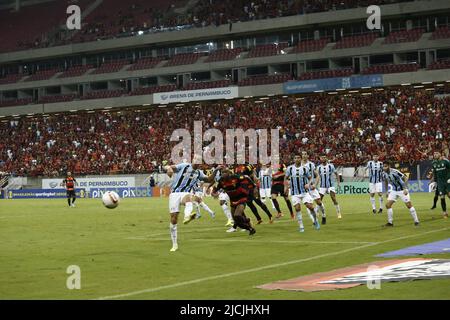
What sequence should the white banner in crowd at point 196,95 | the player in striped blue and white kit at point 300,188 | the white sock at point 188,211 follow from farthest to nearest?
the white banner in crowd at point 196,95
the player in striped blue and white kit at point 300,188
the white sock at point 188,211

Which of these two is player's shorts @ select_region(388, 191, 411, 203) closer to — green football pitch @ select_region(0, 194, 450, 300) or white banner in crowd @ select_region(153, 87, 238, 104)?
green football pitch @ select_region(0, 194, 450, 300)

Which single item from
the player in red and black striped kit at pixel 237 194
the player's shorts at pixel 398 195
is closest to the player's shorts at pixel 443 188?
the player's shorts at pixel 398 195

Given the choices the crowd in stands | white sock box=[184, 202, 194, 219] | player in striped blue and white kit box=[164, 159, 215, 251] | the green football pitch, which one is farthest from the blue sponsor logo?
player in striped blue and white kit box=[164, 159, 215, 251]

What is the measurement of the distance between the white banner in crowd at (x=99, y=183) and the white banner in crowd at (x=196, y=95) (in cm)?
1357

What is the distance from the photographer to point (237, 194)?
22.6 metres

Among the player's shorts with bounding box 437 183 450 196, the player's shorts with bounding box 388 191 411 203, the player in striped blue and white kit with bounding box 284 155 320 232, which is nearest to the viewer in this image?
the player's shorts with bounding box 388 191 411 203

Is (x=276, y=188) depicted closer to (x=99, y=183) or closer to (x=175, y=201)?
(x=175, y=201)

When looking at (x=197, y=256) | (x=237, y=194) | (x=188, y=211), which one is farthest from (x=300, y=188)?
(x=197, y=256)

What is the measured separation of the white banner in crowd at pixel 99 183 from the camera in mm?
62219

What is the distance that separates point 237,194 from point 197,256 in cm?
552

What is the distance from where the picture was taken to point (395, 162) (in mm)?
50938

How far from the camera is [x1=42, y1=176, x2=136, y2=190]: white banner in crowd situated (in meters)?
62.2

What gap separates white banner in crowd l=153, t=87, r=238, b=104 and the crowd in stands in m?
1.16

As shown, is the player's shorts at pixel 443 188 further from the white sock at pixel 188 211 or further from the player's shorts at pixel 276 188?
the white sock at pixel 188 211
